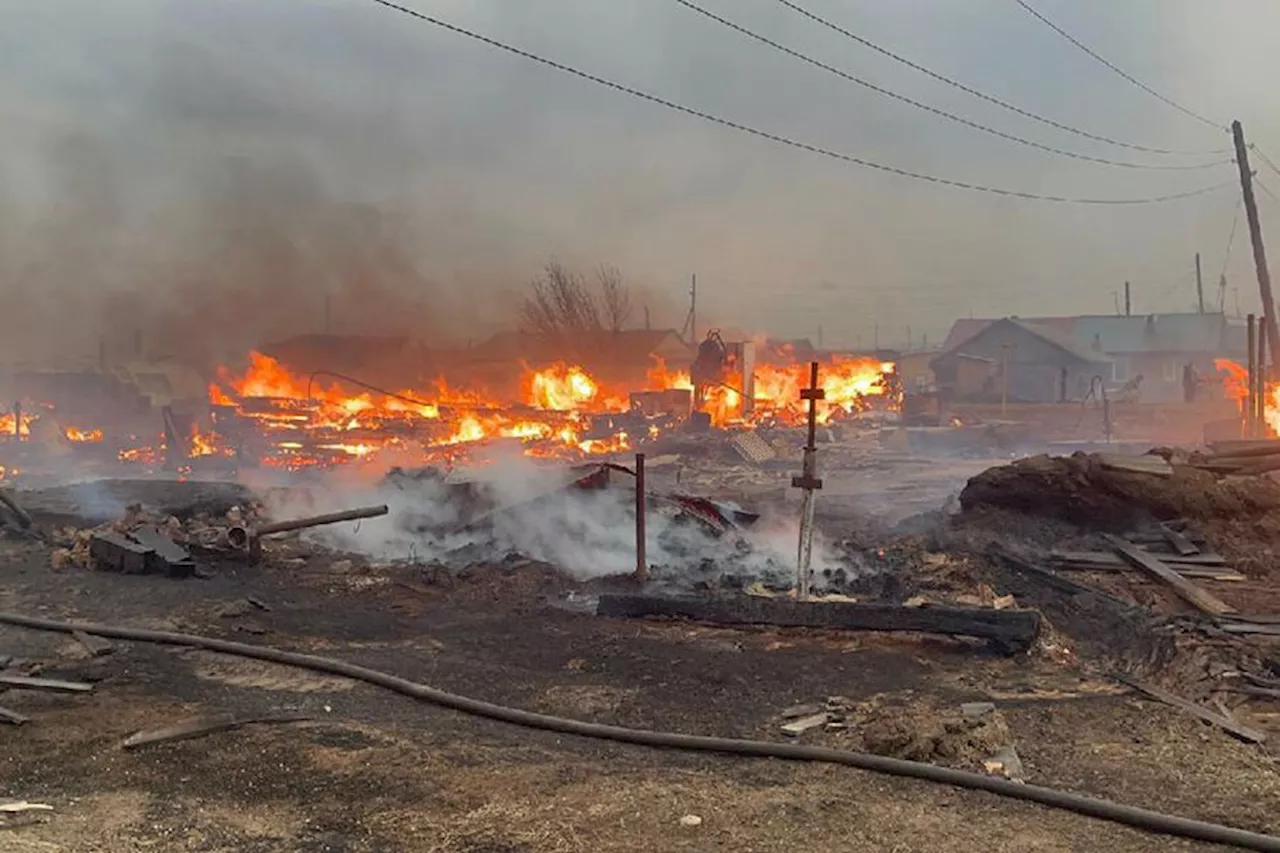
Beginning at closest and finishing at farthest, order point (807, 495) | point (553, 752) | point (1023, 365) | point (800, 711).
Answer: point (553, 752), point (800, 711), point (807, 495), point (1023, 365)

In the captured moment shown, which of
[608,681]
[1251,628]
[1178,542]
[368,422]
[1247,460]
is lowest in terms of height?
[608,681]

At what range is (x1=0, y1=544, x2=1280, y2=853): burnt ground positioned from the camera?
14.6 feet

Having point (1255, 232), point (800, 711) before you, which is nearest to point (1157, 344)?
point (1255, 232)

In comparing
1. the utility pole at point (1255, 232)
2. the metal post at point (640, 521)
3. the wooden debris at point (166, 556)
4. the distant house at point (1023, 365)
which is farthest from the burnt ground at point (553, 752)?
the distant house at point (1023, 365)

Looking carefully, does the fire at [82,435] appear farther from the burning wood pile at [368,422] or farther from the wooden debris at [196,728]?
the wooden debris at [196,728]

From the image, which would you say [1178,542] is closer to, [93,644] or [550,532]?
[550,532]

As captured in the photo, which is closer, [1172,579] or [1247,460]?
[1172,579]

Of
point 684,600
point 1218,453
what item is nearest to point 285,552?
point 684,600

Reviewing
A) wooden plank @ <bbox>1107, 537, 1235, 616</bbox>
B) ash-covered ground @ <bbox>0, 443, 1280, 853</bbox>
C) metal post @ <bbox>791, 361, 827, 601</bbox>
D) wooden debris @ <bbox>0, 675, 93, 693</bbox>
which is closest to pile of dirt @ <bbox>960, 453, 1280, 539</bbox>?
ash-covered ground @ <bbox>0, 443, 1280, 853</bbox>

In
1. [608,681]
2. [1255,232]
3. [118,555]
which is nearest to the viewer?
[608,681]

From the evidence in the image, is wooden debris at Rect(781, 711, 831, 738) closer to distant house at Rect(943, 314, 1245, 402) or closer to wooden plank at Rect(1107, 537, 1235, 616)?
wooden plank at Rect(1107, 537, 1235, 616)

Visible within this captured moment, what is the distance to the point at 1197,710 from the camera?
20.8 feet

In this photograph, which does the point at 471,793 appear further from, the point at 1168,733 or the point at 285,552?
the point at 285,552

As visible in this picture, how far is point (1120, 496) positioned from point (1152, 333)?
212ft
